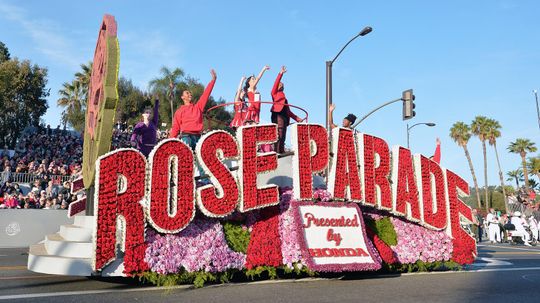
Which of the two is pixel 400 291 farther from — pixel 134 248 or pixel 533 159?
pixel 533 159

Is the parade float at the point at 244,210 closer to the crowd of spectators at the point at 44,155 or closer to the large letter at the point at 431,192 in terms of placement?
the large letter at the point at 431,192

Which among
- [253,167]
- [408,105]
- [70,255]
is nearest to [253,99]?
[253,167]

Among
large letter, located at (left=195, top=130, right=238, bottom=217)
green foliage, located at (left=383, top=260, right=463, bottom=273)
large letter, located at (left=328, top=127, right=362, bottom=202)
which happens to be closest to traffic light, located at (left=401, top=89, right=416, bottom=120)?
green foliage, located at (left=383, top=260, right=463, bottom=273)

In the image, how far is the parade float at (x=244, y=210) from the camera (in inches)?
278

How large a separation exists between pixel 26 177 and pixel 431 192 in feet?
52.9

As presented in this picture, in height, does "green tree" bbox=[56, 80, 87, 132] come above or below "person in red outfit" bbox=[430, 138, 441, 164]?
above

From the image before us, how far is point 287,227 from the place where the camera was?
8414 mm

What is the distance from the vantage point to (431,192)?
1066 centimetres

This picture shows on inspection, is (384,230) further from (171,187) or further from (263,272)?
(171,187)

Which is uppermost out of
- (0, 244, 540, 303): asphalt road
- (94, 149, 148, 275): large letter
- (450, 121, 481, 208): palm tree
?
(450, 121, 481, 208): palm tree

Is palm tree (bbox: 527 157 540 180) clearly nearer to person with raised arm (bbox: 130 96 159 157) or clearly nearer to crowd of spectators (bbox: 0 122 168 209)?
crowd of spectators (bbox: 0 122 168 209)

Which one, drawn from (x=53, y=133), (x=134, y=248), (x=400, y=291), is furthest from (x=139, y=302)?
(x=53, y=133)

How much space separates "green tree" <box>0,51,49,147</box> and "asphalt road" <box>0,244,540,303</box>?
30.7 metres

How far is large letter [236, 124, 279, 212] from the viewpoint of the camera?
7992 mm
